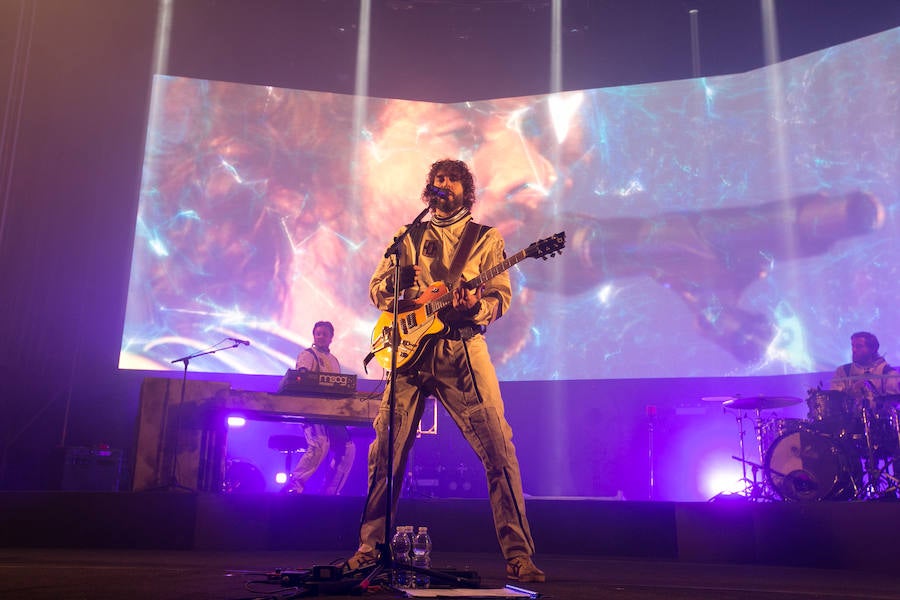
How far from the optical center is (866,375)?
649 cm

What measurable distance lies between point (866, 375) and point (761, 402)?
865mm

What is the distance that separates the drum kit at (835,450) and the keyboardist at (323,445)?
13.0 ft

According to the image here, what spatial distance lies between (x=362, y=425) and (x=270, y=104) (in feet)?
15.5

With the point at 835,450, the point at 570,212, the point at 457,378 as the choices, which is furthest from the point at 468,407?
the point at 570,212

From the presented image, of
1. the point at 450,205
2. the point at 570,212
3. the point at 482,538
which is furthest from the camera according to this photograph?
the point at 570,212

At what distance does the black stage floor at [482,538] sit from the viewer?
425 centimetres

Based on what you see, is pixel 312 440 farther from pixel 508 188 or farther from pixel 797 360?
pixel 797 360

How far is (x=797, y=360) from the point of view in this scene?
855 centimetres

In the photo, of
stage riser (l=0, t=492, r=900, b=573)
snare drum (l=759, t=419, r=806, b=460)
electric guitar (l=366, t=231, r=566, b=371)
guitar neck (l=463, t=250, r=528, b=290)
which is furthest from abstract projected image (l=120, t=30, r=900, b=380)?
guitar neck (l=463, t=250, r=528, b=290)

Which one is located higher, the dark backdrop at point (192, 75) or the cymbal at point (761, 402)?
the dark backdrop at point (192, 75)

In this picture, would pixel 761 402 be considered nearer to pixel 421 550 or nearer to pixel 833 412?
pixel 833 412

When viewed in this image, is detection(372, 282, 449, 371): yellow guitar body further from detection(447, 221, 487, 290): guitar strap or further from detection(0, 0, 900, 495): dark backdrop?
detection(0, 0, 900, 495): dark backdrop

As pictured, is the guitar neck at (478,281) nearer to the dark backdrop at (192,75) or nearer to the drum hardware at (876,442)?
the drum hardware at (876,442)

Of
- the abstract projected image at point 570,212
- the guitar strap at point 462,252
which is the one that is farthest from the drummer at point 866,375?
the guitar strap at point 462,252
